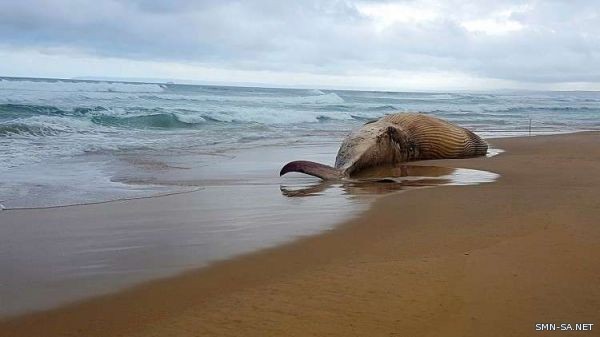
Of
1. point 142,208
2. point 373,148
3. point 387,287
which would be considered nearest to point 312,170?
point 373,148

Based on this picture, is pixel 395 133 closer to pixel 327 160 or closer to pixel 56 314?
pixel 327 160

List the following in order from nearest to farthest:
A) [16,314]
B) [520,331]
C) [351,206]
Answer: [520,331], [16,314], [351,206]

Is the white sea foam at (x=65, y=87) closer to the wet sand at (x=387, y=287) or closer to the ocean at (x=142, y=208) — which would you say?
the ocean at (x=142, y=208)

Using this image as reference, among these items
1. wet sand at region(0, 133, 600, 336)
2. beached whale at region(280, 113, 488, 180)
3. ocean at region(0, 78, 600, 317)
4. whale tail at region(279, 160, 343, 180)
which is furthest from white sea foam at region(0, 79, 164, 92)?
wet sand at region(0, 133, 600, 336)

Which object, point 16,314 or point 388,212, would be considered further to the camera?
point 388,212

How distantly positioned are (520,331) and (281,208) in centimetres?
303

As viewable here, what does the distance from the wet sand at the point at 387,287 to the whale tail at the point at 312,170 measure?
7.07ft

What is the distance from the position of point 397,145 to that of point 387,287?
6.38m

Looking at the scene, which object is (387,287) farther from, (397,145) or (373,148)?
(397,145)

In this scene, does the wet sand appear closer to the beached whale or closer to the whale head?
the beached whale

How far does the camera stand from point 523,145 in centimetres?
1255

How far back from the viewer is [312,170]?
272 inches

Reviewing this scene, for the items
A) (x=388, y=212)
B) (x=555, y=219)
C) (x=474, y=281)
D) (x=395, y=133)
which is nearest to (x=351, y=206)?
(x=388, y=212)

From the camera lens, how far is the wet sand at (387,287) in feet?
8.25
